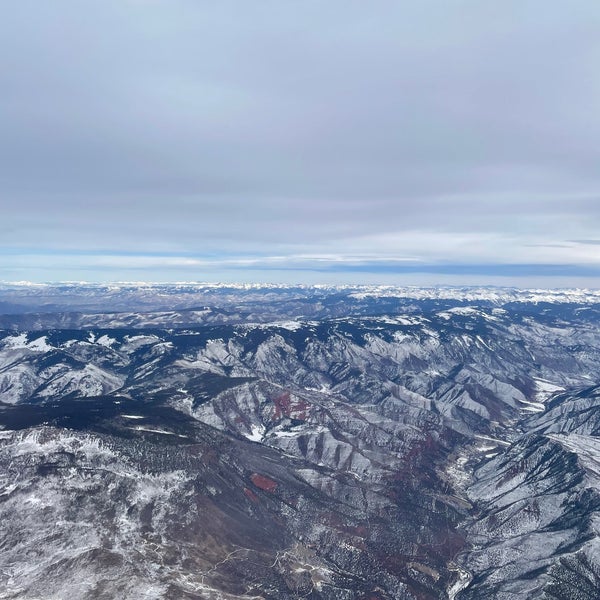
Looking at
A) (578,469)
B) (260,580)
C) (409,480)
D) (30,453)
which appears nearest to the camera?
(260,580)

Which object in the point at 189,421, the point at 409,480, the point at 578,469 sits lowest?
the point at 409,480

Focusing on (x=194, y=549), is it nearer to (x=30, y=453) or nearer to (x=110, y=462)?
(x=110, y=462)

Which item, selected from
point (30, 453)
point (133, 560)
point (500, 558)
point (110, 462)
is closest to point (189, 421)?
point (110, 462)

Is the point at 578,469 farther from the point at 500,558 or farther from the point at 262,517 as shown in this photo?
the point at 262,517

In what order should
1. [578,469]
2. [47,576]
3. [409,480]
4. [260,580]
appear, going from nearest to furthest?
[47,576] < [260,580] < [578,469] < [409,480]


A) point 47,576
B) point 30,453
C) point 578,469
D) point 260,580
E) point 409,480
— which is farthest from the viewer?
point 409,480

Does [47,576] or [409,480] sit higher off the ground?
[47,576]

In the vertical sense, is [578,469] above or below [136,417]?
below

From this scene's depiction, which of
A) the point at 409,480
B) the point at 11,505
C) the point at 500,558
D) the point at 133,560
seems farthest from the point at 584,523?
the point at 11,505

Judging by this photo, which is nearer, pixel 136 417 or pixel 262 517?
pixel 262 517
